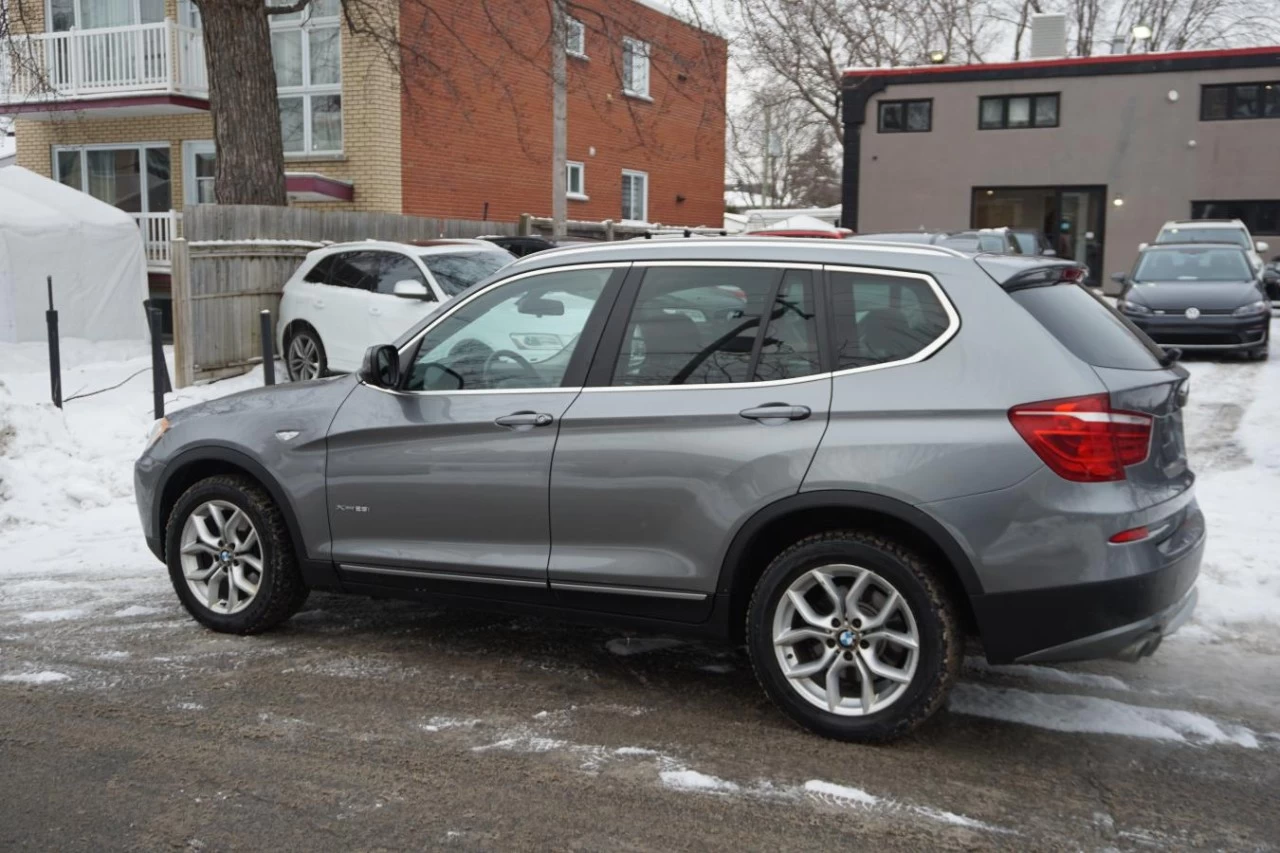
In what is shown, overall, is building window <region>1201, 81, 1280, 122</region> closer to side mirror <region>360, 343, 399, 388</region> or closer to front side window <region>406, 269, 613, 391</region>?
front side window <region>406, 269, 613, 391</region>

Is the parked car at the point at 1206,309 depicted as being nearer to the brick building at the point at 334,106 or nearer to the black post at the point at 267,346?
the brick building at the point at 334,106

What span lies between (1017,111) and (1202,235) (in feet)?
36.4

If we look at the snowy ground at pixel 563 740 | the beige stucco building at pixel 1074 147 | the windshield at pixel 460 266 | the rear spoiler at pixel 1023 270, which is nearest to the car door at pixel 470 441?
the snowy ground at pixel 563 740

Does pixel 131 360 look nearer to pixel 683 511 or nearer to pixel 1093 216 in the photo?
pixel 683 511

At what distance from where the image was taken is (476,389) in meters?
5.21

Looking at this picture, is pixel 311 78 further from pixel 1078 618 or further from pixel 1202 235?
pixel 1078 618

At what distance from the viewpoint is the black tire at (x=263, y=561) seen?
5.64 meters

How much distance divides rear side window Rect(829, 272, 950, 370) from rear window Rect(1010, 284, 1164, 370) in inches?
12.3

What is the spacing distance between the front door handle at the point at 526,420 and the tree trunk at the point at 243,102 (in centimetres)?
1153

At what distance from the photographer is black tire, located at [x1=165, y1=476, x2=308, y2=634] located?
5645mm

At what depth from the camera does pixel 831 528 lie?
177 inches

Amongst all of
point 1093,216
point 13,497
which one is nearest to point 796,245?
point 13,497

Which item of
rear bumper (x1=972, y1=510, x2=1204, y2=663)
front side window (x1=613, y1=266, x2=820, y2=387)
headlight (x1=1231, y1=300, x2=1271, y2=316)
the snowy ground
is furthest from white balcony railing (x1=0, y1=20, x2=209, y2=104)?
rear bumper (x1=972, y1=510, x2=1204, y2=663)

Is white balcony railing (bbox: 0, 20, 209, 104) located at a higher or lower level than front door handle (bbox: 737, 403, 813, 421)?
higher
